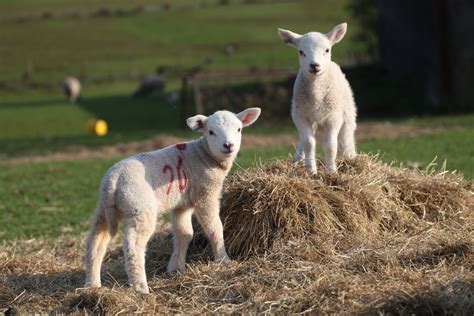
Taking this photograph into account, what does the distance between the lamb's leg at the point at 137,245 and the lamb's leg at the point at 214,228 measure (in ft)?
2.47

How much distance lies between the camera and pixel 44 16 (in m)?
77.7

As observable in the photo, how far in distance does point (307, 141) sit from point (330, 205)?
30.8 inches

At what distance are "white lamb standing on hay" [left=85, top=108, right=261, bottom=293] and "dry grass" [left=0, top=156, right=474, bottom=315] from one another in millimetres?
294

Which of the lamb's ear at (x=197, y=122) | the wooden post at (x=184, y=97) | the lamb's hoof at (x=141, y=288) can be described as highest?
the lamb's ear at (x=197, y=122)

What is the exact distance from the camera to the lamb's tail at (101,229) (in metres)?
9.23

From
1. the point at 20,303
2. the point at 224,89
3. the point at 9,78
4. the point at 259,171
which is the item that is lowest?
the point at 9,78

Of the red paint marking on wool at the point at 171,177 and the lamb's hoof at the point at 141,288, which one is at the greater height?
the red paint marking on wool at the point at 171,177

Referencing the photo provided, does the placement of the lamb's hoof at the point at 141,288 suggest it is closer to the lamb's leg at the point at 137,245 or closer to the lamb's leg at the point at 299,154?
the lamb's leg at the point at 137,245

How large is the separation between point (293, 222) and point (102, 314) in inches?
97.8

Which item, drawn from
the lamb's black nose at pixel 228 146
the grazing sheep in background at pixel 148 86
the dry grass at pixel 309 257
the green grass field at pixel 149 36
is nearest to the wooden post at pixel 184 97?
the grazing sheep in background at pixel 148 86

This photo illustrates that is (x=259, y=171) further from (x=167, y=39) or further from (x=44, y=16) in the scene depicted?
(x=44, y=16)

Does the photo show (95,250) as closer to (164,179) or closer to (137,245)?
(137,245)

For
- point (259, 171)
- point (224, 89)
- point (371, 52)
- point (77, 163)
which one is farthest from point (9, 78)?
point (259, 171)

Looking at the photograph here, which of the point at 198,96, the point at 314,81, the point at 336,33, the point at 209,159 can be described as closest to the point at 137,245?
the point at 209,159
